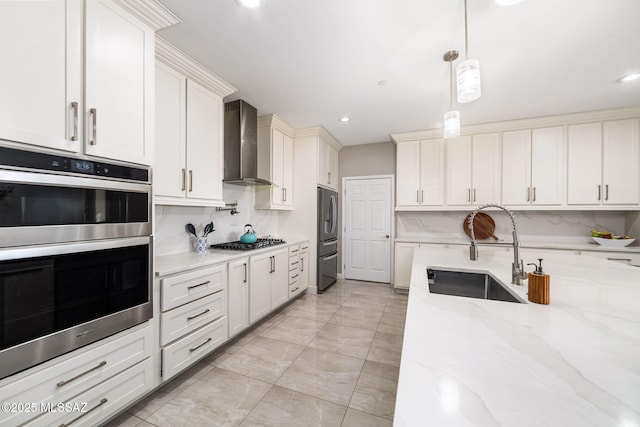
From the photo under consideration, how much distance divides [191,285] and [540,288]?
216 centimetres

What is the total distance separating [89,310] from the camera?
1.32 m

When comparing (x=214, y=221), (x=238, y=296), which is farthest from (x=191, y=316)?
(x=214, y=221)

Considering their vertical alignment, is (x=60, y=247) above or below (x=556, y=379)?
above

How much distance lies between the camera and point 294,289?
3.55m

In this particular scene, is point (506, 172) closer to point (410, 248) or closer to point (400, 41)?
point (410, 248)

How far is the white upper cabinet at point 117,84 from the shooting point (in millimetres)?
1326

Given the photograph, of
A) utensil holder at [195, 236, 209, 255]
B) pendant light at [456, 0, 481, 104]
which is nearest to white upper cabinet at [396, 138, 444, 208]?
pendant light at [456, 0, 481, 104]

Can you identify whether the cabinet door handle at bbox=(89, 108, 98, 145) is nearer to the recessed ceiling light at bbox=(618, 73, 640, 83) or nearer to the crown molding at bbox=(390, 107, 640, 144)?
the crown molding at bbox=(390, 107, 640, 144)

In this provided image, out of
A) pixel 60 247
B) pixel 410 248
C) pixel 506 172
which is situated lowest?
pixel 410 248

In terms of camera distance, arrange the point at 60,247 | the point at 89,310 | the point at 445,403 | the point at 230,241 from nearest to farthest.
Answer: the point at 445,403 < the point at 60,247 < the point at 89,310 < the point at 230,241

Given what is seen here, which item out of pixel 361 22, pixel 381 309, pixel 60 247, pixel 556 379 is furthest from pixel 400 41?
pixel 381 309

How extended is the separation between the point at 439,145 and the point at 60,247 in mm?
4385

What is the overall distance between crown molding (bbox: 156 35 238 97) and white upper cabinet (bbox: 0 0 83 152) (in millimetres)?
700

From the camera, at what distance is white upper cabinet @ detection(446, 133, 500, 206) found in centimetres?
367
